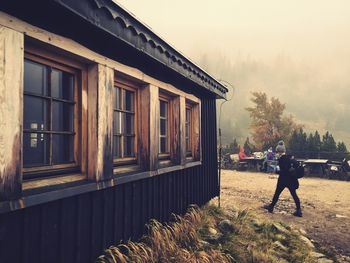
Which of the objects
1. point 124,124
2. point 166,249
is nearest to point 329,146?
point 166,249

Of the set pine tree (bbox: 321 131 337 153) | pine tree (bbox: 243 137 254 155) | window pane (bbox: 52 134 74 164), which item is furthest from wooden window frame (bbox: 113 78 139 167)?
pine tree (bbox: 243 137 254 155)

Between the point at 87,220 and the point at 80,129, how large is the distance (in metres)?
0.96

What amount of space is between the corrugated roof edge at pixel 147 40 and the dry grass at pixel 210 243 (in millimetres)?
2407

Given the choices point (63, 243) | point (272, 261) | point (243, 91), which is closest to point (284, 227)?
point (272, 261)

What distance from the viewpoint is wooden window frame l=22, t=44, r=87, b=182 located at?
2.40m

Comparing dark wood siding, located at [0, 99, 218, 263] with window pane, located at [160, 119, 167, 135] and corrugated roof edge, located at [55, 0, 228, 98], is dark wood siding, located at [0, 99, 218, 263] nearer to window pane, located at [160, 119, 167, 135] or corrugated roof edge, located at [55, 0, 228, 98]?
window pane, located at [160, 119, 167, 135]

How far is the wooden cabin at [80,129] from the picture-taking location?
207cm

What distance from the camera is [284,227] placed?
18.7 feet

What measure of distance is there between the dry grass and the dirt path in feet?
2.58

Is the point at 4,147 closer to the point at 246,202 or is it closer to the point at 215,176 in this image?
the point at 215,176

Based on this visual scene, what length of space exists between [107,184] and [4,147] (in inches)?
48.2

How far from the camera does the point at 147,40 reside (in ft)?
11.3

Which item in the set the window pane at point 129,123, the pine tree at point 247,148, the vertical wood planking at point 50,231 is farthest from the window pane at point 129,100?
the pine tree at point 247,148

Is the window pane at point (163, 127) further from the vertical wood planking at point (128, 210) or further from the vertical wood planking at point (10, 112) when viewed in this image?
the vertical wood planking at point (10, 112)
